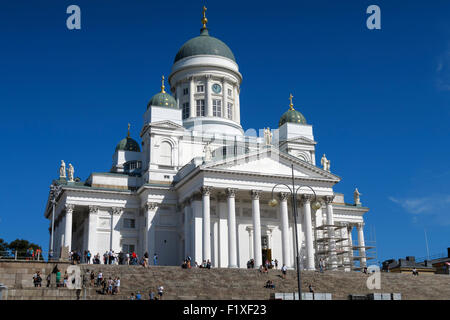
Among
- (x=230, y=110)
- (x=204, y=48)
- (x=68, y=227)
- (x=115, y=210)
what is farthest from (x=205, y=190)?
(x=204, y=48)

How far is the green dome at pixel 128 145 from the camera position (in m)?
61.2

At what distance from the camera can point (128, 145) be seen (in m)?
61.6

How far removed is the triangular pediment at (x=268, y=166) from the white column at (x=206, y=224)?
1.92 metres

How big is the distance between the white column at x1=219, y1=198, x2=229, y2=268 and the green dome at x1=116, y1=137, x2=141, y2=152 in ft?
53.7

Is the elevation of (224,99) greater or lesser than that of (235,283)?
greater

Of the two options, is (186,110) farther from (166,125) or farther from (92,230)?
(92,230)

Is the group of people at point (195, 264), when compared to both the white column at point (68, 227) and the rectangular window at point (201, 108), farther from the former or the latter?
the rectangular window at point (201, 108)

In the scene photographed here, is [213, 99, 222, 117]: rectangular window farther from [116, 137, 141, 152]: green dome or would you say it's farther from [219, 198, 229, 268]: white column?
[219, 198, 229, 268]: white column

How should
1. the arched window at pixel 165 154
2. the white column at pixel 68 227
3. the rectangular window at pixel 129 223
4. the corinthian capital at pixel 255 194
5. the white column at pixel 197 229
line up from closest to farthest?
1. the white column at pixel 197 229
2. the corinthian capital at pixel 255 194
3. the white column at pixel 68 227
4. the rectangular window at pixel 129 223
5. the arched window at pixel 165 154

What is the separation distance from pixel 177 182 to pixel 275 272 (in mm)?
14413

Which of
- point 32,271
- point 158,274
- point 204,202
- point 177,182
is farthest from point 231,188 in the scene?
point 32,271

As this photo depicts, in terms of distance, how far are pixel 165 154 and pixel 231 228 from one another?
12.0 m

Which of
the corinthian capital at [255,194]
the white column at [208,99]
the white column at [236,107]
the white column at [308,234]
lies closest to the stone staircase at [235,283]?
the white column at [308,234]
